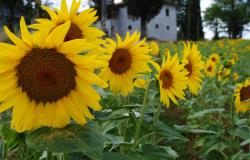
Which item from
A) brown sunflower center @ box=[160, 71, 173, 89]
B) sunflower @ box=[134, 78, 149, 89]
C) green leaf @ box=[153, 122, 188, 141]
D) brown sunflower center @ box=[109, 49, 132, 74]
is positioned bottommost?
green leaf @ box=[153, 122, 188, 141]

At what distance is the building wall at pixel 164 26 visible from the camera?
45.2 m

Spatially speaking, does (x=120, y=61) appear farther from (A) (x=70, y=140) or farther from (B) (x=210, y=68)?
(B) (x=210, y=68)

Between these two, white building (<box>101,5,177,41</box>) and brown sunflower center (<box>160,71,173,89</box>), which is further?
white building (<box>101,5,177,41</box>)

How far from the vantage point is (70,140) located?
1166 millimetres

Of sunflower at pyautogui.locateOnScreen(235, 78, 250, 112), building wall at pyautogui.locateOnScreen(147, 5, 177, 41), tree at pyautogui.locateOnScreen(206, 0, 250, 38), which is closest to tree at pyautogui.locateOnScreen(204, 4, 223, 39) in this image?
tree at pyautogui.locateOnScreen(206, 0, 250, 38)

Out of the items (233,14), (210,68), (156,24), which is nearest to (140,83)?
(210,68)

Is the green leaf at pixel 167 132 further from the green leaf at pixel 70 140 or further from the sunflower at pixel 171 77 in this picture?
the green leaf at pixel 70 140

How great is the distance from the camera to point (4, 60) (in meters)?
1.17

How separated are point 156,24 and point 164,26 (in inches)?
53.9

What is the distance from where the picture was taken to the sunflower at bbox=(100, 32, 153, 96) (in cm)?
187

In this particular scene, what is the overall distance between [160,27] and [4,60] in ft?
150

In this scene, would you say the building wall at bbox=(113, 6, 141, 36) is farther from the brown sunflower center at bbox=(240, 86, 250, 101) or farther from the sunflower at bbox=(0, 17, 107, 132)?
the sunflower at bbox=(0, 17, 107, 132)

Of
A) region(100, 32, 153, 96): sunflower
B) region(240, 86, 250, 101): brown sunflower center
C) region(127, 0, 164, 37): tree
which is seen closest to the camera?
region(100, 32, 153, 96): sunflower

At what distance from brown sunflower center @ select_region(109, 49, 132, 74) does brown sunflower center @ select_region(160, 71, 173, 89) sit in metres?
0.14
